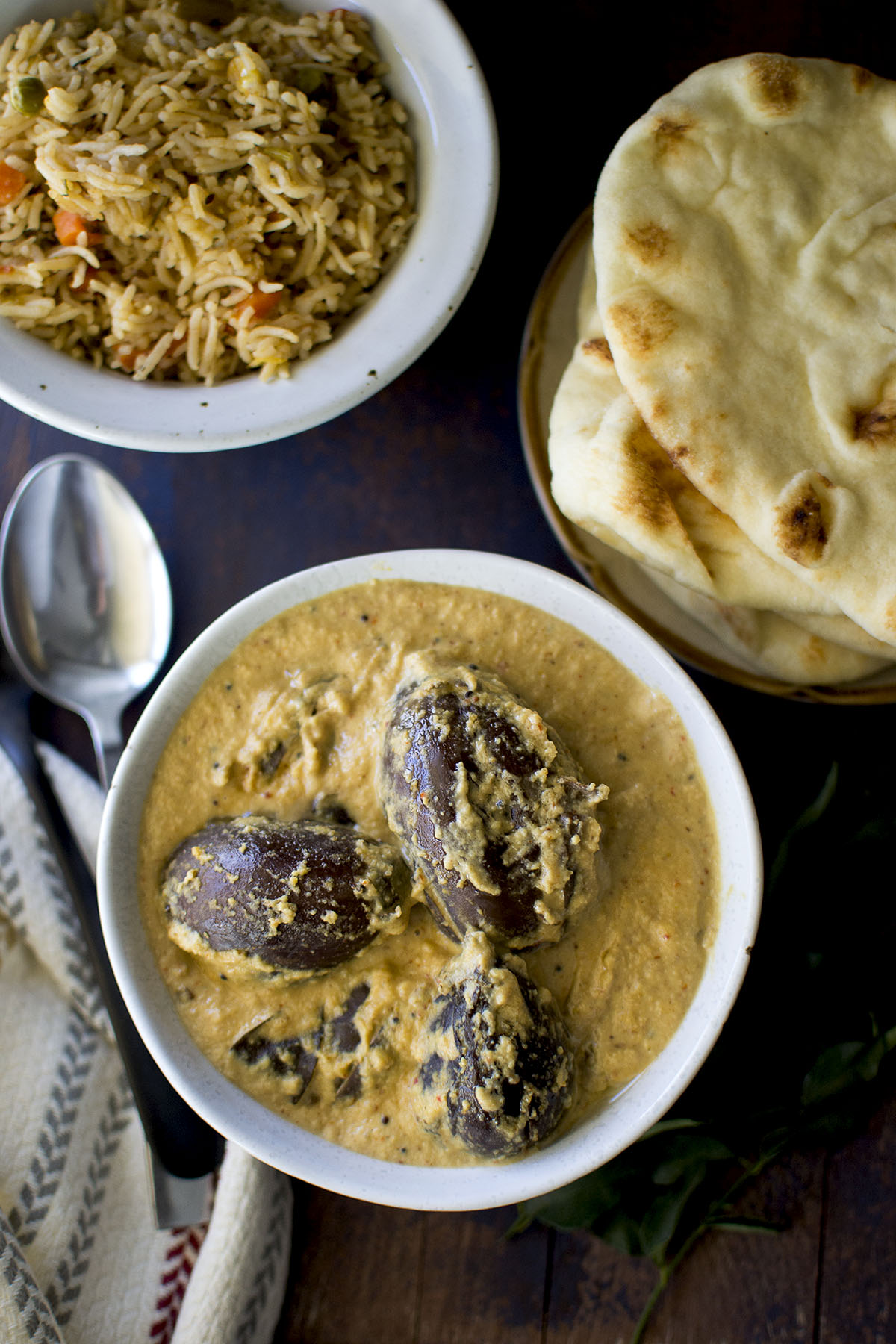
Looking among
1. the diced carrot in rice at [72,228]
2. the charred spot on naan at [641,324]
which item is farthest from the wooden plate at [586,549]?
the diced carrot in rice at [72,228]

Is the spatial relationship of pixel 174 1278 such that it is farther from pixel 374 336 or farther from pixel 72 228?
pixel 72 228

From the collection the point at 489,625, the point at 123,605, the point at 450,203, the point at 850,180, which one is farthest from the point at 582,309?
the point at 123,605

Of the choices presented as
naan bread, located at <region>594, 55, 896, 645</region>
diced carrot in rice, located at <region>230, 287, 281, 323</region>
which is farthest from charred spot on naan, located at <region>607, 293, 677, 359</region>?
diced carrot in rice, located at <region>230, 287, 281, 323</region>

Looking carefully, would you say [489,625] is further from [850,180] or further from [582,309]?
[850,180]

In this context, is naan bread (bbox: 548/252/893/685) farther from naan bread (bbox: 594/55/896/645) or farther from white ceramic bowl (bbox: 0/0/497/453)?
white ceramic bowl (bbox: 0/0/497/453)

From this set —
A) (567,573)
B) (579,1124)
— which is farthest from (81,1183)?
(567,573)

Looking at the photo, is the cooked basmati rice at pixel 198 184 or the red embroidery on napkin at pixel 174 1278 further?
the red embroidery on napkin at pixel 174 1278

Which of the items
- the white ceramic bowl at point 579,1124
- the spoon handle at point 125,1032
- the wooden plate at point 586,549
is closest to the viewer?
the white ceramic bowl at point 579,1124

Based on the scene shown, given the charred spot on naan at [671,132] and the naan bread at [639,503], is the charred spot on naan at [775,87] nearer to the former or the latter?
the charred spot on naan at [671,132]
